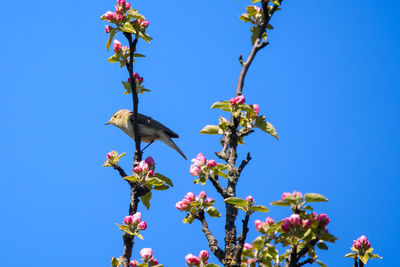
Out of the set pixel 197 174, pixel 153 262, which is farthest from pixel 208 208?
pixel 153 262

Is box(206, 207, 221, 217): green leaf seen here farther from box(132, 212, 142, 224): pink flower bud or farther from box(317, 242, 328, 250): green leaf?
box(317, 242, 328, 250): green leaf

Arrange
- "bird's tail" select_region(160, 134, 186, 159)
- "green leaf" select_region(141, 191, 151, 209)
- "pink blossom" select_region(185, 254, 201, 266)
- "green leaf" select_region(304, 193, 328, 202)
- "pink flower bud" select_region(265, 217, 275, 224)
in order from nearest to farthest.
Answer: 1. "green leaf" select_region(304, 193, 328, 202)
2. "pink flower bud" select_region(265, 217, 275, 224)
3. "pink blossom" select_region(185, 254, 201, 266)
4. "green leaf" select_region(141, 191, 151, 209)
5. "bird's tail" select_region(160, 134, 186, 159)

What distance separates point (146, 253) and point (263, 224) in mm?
1166

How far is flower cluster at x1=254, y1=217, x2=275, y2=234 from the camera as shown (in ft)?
12.6

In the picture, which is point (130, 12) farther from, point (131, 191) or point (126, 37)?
point (131, 191)

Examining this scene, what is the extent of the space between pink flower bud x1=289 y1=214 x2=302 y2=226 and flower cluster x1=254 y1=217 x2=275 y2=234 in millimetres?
347

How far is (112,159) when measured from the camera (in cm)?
498

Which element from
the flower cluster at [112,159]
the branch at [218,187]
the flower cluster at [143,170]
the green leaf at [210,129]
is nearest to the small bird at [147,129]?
the flower cluster at [112,159]

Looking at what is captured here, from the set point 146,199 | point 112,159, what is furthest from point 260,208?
point 112,159

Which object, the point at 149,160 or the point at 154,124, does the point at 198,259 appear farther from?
the point at 154,124

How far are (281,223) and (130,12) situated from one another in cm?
268

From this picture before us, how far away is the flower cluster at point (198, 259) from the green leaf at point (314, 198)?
1.13 m

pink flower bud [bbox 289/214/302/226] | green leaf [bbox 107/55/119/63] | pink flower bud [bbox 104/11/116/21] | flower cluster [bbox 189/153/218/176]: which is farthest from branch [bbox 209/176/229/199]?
pink flower bud [bbox 104/11/116/21]

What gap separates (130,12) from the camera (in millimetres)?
4875
